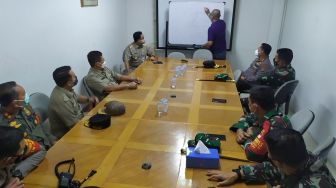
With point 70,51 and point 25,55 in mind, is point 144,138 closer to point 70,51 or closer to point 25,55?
point 25,55

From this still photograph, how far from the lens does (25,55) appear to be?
9.62 feet

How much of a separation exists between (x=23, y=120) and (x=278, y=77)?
2977mm

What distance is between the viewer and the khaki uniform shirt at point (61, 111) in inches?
100

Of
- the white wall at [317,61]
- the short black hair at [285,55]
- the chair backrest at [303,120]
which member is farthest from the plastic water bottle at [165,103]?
the white wall at [317,61]

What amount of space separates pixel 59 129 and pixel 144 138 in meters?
1.00

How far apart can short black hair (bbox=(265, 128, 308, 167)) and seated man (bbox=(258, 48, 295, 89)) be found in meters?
2.34

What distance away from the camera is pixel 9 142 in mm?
1457

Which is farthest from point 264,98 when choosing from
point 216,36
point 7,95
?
point 216,36

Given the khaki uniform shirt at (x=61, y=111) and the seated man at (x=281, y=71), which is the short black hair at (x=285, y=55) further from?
the khaki uniform shirt at (x=61, y=111)

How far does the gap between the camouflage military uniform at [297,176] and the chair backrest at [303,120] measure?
769 millimetres

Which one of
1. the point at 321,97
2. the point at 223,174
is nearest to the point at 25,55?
the point at 223,174

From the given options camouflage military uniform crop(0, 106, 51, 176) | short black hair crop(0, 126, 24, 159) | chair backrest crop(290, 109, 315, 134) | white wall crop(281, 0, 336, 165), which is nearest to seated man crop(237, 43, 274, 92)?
white wall crop(281, 0, 336, 165)

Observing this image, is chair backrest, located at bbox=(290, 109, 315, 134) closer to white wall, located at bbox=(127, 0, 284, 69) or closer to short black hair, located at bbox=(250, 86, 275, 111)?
short black hair, located at bbox=(250, 86, 275, 111)

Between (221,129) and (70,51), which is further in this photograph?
(70,51)
